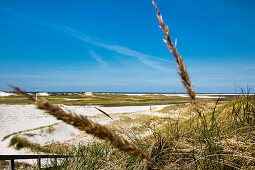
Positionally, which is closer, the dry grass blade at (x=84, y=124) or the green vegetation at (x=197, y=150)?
the dry grass blade at (x=84, y=124)

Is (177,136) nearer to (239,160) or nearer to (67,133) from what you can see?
(239,160)

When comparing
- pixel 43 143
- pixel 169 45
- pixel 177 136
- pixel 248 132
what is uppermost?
pixel 169 45

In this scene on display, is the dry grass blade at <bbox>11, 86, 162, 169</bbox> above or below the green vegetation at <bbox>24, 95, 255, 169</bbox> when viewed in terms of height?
above

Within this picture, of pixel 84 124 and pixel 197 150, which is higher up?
pixel 84 124

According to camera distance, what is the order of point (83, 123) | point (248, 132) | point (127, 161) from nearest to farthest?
point (83, 123) → point (248, 132) → point (127, 161)

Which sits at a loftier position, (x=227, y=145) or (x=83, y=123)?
(x=83, y=123)

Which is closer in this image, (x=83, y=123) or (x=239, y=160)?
(x=83, y=123)

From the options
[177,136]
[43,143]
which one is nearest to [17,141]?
[43,143]

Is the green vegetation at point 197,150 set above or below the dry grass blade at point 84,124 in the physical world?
below

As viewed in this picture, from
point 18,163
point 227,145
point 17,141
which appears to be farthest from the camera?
point 17,141

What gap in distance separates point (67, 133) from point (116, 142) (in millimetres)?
13027

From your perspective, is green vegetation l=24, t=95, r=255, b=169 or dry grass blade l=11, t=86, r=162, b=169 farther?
green vegetation l=24, t=95, r=255, b=169

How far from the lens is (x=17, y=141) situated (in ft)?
34.2

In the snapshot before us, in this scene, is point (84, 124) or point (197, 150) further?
point (197, 150)
